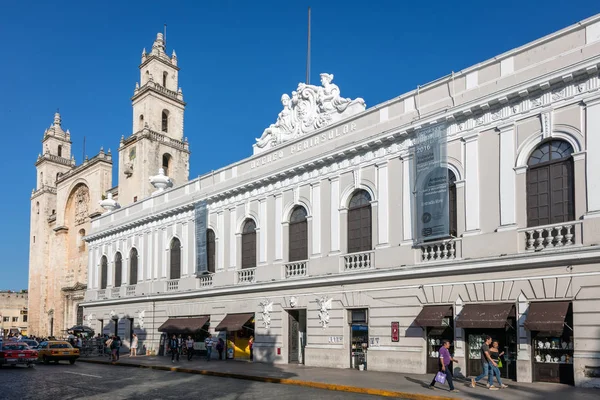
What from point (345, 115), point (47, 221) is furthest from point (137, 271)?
point (47, 221)

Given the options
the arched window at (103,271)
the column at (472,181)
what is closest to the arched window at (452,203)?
the column at (472,181)

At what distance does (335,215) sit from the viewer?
1051 inches

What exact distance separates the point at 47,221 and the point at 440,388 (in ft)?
227

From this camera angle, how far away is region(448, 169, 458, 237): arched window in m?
21.9

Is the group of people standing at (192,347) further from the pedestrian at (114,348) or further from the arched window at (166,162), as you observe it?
the arched window at (166,162)

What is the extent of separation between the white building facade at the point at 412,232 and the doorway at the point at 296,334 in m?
0.07

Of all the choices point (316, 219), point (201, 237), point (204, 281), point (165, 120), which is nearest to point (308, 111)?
point (316, 219)

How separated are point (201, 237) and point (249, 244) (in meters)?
3.62

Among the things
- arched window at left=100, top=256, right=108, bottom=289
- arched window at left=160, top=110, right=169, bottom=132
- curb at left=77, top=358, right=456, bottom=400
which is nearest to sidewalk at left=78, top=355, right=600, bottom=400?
curb at left=77, top=358, right=456, bottom=400

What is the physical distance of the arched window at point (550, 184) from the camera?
1881 cm

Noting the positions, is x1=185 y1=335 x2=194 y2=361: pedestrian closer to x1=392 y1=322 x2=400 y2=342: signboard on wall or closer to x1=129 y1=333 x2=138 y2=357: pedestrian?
x1=129 y1=333 x2=138 y2=357: pedestrian

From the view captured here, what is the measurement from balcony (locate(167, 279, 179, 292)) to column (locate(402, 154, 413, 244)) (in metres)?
17.8

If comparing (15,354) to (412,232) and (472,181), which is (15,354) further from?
(472,181)

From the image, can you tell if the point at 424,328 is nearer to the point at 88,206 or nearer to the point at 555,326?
the point at 555,326
